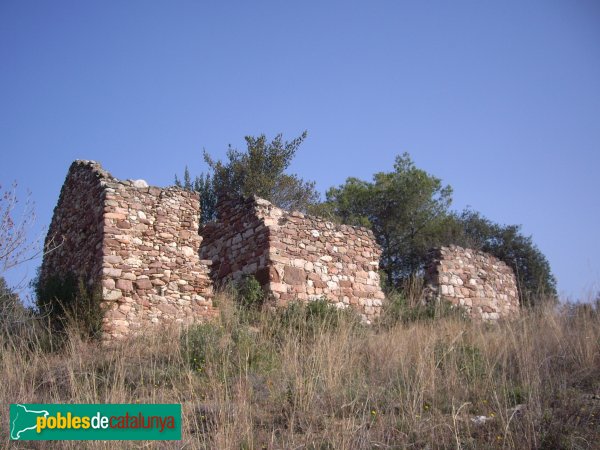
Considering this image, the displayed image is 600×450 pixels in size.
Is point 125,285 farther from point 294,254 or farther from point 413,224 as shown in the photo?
point 413,224

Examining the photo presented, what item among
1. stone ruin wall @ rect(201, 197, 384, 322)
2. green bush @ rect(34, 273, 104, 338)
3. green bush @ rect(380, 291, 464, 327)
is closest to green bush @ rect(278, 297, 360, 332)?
stone ruin wall @ rect(201, 197, 384, 322)

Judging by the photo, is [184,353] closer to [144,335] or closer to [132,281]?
[144,335]

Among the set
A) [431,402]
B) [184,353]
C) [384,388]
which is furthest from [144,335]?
[431,402]

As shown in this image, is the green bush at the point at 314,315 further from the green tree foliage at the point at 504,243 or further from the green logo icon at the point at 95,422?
the green tree foliage at the point at 504,243

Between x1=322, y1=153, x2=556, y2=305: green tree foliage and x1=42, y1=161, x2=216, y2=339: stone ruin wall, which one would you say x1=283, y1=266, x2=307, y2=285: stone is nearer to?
x1=42, y1=161, x2=216, y2=339: stone ruin wall

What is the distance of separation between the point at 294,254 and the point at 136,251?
293 cm

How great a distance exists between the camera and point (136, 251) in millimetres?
8445

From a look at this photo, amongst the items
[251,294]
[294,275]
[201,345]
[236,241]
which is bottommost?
[201,345]

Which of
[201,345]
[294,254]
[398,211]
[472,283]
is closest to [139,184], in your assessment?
[294,254]

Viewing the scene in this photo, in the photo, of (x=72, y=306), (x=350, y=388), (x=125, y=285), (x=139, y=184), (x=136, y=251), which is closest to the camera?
(x=350, y=388)

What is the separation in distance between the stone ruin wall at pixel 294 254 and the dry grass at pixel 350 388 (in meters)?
2.30

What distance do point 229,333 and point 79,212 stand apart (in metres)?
3.95

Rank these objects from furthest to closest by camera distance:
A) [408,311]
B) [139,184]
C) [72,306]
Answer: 1. [408,311]
2. [139,184]
3. [72,306]

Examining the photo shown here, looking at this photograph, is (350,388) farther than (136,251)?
No
